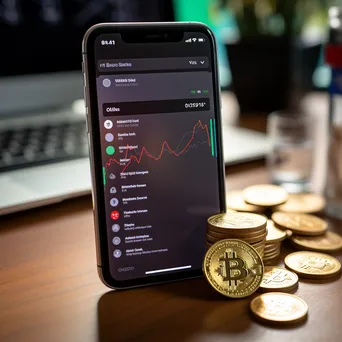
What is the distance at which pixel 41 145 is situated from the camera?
2.39 feet

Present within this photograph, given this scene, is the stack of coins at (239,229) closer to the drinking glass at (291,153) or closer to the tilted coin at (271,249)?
the tilted coin at (271,249)

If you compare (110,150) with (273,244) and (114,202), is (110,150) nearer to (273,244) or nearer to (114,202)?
(114,202)

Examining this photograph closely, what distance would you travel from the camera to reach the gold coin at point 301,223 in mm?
527

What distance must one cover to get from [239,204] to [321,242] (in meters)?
0.11

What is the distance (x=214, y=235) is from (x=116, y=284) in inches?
3.6

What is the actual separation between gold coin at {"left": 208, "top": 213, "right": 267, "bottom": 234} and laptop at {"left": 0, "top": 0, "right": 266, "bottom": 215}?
9.5 inches

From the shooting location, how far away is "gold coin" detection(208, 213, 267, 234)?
445mm

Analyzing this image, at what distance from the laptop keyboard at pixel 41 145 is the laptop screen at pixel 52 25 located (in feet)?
0.45

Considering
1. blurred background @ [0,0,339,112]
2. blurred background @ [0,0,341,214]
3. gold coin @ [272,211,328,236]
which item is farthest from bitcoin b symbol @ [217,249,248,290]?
blurred background @ [0,0,339,112]

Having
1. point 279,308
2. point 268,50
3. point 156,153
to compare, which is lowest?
point 279,308

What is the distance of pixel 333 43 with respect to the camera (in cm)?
58

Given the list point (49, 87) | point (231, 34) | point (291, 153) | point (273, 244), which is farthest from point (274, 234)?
point (231, 34)

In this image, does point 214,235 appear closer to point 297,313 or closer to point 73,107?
point 297,313

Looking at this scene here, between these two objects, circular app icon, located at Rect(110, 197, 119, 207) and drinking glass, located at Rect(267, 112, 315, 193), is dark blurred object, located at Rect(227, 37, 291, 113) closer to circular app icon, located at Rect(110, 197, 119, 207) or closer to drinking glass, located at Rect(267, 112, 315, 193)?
drinking glass, located at Rect(267, 112, 315, 193)
